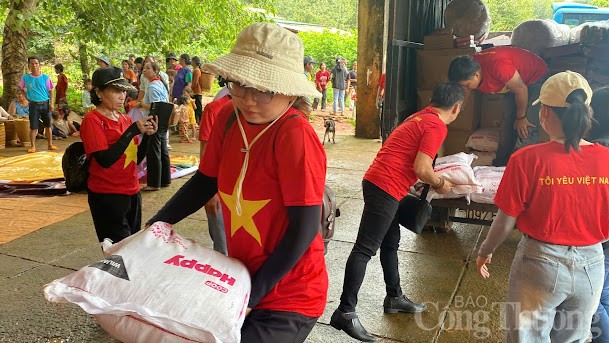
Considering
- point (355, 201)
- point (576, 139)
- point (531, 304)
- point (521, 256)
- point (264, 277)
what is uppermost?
point (576, 139)

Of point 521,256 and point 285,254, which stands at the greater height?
point 285,254

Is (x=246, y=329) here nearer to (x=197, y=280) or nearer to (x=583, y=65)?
(x=197, y=280)

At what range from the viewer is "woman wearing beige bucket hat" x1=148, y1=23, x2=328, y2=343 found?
5.95 feet

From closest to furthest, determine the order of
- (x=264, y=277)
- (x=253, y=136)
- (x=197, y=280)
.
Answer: (x=197, y=280), (x=264, y=277), (x=253, y=136)

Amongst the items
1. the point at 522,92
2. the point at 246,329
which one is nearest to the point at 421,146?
the point at 246,329

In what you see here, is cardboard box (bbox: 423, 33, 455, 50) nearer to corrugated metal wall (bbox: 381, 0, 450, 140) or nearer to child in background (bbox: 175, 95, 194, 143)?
corrugated metal wall (bbox: 381, 0, 450, 140)

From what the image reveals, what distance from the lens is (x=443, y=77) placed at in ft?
19.5

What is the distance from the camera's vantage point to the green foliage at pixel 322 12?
45906mm

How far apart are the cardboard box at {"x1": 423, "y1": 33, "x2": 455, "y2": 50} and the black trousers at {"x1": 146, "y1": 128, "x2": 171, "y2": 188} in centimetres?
385

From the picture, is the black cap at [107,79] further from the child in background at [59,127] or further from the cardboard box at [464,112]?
the child in background at [59,127]

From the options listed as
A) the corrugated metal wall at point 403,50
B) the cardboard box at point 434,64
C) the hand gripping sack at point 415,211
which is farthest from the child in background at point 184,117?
the hand gripping sack at point 415,211

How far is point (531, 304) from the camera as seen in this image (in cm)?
263

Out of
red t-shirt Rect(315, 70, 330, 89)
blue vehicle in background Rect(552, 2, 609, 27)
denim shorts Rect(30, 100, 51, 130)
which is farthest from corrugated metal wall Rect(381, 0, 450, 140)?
red t-shirt Rect(315, 70, 330, 89)

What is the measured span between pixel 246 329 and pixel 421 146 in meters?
2.12
